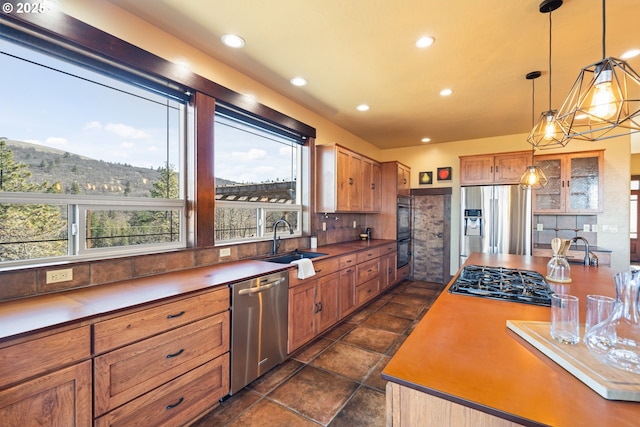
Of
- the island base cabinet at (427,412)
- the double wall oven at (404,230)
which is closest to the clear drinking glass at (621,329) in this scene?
the island base cabinet at (427,412)

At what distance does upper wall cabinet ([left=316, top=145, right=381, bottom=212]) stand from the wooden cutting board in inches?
116

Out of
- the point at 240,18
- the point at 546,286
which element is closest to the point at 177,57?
the point at 240,18

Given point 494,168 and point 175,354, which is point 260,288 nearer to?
point 175,354

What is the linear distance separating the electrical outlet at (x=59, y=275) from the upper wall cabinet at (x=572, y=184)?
5834 mm

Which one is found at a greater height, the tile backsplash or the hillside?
the hillside

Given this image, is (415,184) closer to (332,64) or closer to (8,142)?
(332,64)

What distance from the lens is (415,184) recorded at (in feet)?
19.5

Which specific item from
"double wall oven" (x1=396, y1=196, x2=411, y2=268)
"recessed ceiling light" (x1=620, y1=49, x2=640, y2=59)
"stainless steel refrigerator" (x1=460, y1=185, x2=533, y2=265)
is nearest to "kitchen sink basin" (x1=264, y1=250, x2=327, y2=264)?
"double wall oven" (x1=396, y1=196, x2=411, y2=268)

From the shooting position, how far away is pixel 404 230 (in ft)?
18.1

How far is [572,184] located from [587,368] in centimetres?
495

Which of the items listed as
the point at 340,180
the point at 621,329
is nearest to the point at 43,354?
the point at 621,329

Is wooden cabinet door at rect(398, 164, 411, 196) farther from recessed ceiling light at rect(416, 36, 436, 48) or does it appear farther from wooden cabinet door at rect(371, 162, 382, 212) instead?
recessed ceiling light at rect(416, 36, 436, 48)

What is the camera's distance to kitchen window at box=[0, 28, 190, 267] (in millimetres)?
1665

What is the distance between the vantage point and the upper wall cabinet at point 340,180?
3.93 meters
